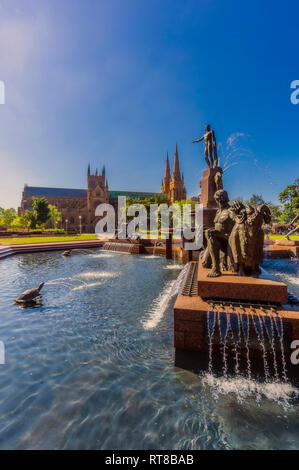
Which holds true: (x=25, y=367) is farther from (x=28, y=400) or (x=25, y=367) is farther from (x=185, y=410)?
(x=185, y=410)

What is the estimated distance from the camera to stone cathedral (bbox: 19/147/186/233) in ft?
276

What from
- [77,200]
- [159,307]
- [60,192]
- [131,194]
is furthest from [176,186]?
[159,307]

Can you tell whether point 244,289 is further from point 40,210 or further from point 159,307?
point 40,210

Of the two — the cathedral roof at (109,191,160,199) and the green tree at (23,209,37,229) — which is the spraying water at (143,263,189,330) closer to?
the green tree at (23,209,37,229)

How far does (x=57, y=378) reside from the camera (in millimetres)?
3697

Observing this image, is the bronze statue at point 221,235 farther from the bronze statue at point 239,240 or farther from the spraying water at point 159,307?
the spraying water at point 159,307

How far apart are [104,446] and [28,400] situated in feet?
4.92

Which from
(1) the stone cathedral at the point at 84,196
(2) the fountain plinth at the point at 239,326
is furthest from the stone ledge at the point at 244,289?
(1) the stone cathedral at the point at 84,196

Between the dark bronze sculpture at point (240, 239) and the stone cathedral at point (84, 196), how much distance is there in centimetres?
7777

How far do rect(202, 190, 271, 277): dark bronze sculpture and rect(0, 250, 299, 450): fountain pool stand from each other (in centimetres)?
234

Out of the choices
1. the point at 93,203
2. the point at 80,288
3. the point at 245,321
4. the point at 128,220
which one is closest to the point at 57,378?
the point at 245,321

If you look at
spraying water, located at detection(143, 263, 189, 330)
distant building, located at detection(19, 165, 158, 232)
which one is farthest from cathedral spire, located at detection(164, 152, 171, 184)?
spraying water, located at detection(143, 263, 189, 330)

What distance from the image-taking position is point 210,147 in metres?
14.2
